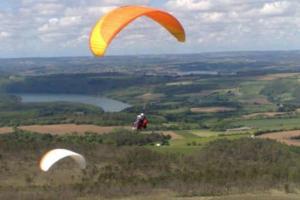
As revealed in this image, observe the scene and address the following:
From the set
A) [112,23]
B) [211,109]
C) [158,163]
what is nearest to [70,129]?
[158,163]

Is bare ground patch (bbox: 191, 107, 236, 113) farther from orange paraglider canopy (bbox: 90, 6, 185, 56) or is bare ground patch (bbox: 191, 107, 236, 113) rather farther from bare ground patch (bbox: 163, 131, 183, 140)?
orange paraglider canopy (bbox: 90, 6, 185, 56)

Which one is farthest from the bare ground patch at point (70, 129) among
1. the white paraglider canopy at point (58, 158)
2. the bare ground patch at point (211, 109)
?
the white paraglider canopy at point (58, 158)

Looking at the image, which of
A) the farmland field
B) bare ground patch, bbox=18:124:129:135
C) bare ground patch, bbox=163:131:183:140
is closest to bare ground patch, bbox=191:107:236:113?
the farmland field

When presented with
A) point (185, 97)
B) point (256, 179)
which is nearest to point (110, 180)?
point (256, 179)

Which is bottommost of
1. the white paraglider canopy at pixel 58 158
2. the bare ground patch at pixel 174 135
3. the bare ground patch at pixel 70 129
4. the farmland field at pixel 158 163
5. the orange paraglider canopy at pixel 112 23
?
the white paraglider canopy at pixel 58 158

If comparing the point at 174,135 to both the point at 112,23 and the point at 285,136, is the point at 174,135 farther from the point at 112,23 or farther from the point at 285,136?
the point at 112,23

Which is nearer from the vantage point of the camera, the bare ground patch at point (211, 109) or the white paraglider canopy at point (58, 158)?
the white paraglider canopy at point (58, 158)

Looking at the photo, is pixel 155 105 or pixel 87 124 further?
pixel 155 105

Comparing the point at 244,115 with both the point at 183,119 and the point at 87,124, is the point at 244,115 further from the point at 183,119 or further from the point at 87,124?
the point at 87,124

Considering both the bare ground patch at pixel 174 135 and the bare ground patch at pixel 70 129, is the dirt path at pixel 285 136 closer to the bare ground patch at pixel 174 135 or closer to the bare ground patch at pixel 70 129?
the bare ground patch at pixel 174 135
